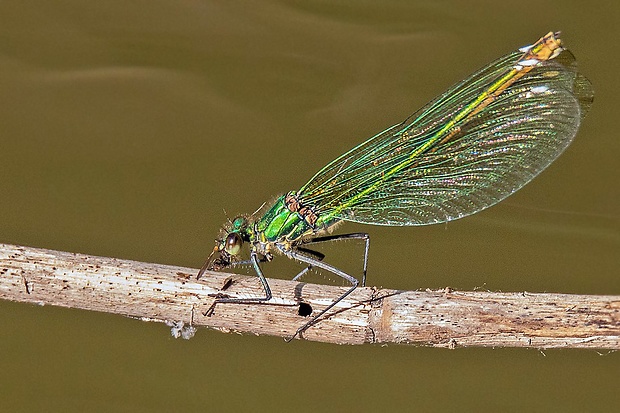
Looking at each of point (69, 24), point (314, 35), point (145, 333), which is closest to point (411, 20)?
point (314, 35)

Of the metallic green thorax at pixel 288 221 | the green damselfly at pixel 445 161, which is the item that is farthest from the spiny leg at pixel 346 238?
the metallic green thorax at pixel 288 221

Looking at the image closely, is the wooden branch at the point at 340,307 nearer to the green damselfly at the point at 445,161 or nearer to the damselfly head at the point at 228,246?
the green damselfly at the point at 445,161

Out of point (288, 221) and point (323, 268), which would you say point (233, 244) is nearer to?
point (288, 221)

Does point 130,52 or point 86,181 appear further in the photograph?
point 130,52

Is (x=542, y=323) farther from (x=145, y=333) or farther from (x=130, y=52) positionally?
(x=130, y=52)

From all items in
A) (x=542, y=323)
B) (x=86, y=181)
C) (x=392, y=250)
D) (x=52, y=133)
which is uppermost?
(x=52, y=133)
